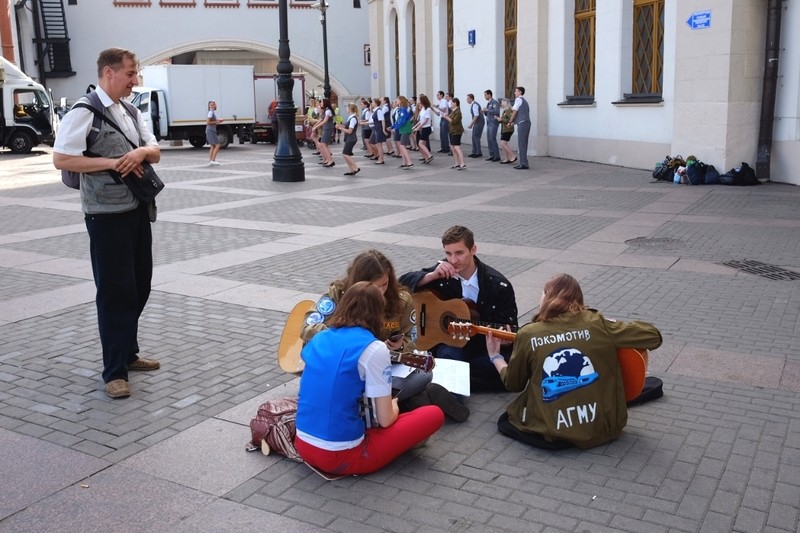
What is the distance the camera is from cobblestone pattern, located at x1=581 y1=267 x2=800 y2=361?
609 cm

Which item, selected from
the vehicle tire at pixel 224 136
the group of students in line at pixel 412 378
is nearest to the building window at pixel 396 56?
the vehicle tire at pixel 224 136

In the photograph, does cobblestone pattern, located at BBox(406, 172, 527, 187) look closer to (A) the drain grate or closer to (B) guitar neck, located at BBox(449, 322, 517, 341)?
(A) the drain grate

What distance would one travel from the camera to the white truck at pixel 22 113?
1121 inches

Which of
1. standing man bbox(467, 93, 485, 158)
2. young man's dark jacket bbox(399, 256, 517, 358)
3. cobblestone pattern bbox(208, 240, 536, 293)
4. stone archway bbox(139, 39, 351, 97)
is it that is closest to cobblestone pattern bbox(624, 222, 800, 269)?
cobblestone pattern bbox(208, 240, 536, 293)

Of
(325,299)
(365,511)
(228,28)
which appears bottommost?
(365,511)

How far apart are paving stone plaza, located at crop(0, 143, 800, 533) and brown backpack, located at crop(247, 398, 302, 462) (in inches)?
2.7

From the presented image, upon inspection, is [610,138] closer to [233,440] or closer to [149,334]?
[149,334]

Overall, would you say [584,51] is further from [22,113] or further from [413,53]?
[22,113]

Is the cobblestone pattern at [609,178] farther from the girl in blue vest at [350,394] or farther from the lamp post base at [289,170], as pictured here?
the girl in blue vest at [350,394]

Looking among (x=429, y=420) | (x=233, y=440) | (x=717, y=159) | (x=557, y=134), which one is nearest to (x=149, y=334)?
(x=233, y=440)

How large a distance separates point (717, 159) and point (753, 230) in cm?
534

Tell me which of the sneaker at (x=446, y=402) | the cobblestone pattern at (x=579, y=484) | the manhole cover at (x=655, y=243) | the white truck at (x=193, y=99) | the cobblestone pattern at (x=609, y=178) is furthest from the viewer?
the white truck at (x=193, y=99)

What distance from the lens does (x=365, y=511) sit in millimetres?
3693

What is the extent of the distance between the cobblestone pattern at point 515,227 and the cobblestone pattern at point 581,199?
1.17 m
